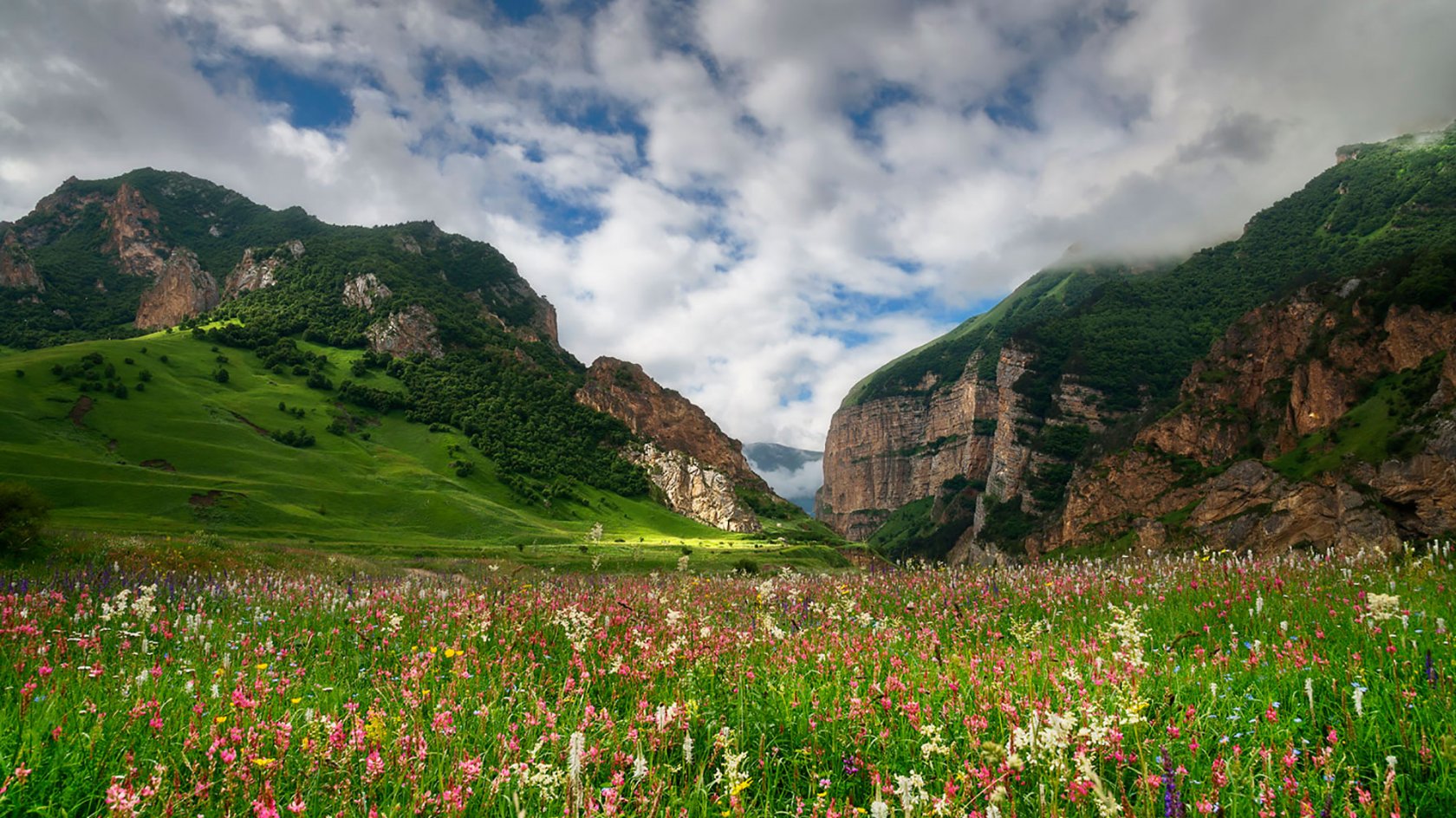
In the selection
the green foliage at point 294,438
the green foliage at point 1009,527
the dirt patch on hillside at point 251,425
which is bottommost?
the green foliage at point 1009,527

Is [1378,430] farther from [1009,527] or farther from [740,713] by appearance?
[740,713]

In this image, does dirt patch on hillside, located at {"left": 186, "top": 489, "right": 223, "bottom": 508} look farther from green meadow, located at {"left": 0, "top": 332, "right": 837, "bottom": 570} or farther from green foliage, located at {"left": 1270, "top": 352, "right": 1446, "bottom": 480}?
green foliage, located at {"left": 1270, "top": 352, "right": 1446, "bottom": 480}

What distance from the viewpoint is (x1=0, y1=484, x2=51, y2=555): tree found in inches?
733

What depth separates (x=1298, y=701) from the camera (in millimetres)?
4727

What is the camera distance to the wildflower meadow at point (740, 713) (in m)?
3.38

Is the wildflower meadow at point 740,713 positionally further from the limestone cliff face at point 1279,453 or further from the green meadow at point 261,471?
the green meadow at point 261,471

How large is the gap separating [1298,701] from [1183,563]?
10227 millimetres

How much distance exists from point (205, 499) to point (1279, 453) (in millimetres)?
156837

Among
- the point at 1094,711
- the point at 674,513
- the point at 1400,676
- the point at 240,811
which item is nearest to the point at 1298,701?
the point at 1400,676

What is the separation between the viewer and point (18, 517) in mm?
19500

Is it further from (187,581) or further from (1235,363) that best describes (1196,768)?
(1235,363)

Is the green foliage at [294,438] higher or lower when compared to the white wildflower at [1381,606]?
higher

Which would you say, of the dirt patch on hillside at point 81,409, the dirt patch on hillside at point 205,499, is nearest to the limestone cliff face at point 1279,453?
the dirt patch on hillside at point 205,499

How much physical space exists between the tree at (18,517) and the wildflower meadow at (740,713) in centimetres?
1422
